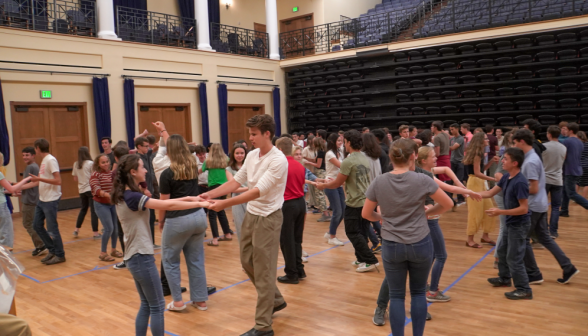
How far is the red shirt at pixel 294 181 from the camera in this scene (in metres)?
4.33

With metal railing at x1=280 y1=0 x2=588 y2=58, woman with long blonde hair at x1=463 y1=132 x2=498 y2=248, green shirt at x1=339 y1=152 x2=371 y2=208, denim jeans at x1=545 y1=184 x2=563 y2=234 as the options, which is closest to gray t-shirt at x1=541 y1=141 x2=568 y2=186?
denim jeans at x1=545 y1=184 x2=563 y2=234

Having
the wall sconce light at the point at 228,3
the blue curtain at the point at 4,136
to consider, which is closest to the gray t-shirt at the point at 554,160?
the blue curtain at the point at 4,136

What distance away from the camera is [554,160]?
5.54 m

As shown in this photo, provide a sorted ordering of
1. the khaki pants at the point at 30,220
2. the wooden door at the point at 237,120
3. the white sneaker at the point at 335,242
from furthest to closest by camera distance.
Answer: the wooden door at the point at 237,120
the white sneaker at the point at 335,242
the khaki pants at the point at 30,220

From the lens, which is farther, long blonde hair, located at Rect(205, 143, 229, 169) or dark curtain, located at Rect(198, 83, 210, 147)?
dark curtain, located at Rect(198, 83, 210, 147)

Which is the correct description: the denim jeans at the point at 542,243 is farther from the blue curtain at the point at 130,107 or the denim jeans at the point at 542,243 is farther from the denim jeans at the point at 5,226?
the blue curtain at the point at 130,107

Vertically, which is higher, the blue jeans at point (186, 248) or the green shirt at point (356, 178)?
the green shirt at point (356, 178)

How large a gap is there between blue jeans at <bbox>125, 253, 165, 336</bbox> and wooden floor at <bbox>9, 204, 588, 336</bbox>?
0.77 metres

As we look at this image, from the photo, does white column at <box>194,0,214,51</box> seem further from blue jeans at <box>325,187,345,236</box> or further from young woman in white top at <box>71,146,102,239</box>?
blue jeans at <box>325,187,345,236</box>

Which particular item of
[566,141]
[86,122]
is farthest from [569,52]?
[86,122]

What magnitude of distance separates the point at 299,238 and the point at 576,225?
4584 mm

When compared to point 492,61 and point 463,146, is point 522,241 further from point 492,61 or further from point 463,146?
point 492,61

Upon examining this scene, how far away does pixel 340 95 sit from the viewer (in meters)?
14.0

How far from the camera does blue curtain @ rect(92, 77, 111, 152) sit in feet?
33.2
